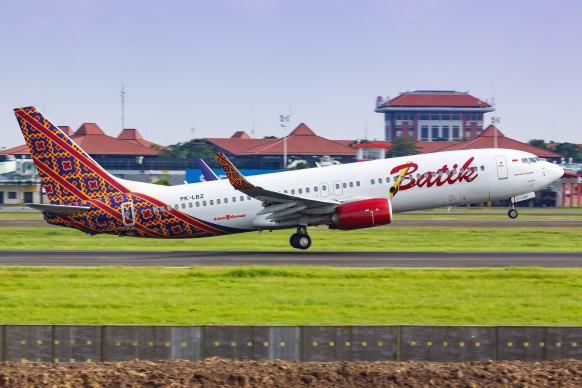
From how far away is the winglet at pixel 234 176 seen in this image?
125 feet

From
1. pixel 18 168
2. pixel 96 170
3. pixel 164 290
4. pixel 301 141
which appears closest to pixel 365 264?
pixel 164 290

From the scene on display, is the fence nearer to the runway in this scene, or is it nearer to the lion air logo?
the runway

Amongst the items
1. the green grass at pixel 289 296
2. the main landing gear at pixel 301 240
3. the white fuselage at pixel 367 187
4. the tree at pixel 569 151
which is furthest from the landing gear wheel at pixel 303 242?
the tree at pixel 569 151

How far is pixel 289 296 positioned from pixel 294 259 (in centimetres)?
1166

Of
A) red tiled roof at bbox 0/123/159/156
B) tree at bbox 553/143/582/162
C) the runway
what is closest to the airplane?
the runway

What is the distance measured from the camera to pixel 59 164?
40.7 m

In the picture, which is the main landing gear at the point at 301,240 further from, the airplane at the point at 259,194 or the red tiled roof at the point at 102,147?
the red tiled roof at the point at 102,147

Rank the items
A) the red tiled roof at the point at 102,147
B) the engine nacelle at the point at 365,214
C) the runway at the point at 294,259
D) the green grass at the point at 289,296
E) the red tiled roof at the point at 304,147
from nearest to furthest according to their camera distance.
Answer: the green grass at the point at 289,296, the runway at the point at 294,259, the engine nacelle at the point at 365,214, the red tiled roof at the point at 304,147, the red tiled roof at the point at 102,147

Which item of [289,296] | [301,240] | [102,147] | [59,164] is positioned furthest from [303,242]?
[102,147]

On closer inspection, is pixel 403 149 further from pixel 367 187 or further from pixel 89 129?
pixel 367 187

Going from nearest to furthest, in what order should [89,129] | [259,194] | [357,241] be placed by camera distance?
[259,194] < [357,241] < [89,129]

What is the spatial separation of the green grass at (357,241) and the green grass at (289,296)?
1206 centimetres

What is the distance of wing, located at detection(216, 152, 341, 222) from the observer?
39781mm

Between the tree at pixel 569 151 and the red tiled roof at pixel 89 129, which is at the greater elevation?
the red tiled roof at pixel 89 129
